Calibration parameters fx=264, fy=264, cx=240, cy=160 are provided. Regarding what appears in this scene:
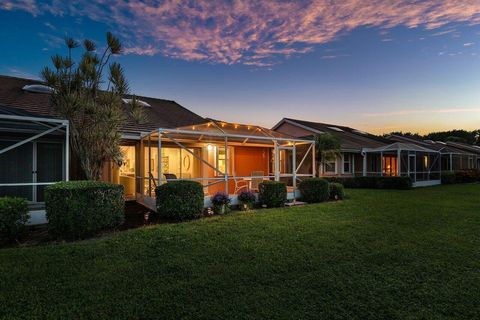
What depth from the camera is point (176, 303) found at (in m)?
3.14

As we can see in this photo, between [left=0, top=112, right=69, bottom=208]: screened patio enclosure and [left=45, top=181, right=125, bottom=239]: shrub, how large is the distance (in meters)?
2.60

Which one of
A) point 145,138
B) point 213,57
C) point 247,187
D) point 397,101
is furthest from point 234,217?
point 397,101

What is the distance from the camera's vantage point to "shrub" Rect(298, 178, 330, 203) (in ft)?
36.5

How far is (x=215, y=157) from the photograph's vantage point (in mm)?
13258

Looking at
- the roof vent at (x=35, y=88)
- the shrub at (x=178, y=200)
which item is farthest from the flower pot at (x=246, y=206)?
the roof vent at (x=35, y=88)

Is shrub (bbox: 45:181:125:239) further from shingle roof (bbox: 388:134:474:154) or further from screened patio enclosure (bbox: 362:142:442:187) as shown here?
shingle roof (bbox: 388:134:474:154)

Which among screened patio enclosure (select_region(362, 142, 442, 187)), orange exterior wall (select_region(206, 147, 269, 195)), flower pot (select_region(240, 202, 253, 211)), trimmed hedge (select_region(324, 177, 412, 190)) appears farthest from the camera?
screened patio enclosure (select_region(362, 142, 442, 187))

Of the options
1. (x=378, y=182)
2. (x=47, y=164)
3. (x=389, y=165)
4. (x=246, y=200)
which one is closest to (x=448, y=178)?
(x=389, y=165)

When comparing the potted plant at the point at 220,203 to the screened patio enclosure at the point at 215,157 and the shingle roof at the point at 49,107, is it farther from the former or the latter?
the shingle roof at the point at 49,107

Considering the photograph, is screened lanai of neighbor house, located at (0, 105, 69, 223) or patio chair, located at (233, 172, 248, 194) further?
patio chair, located at (233, 172, 248, 194)

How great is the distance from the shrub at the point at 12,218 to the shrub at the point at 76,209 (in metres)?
0.55

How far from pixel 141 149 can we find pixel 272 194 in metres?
5.83

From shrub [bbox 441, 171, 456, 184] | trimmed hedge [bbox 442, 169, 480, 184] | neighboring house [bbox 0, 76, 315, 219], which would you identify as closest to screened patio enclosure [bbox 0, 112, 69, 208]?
neighboring house [bbox 0, 76, 315, 219]

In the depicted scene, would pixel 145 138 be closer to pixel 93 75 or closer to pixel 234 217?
pixel 93 75
